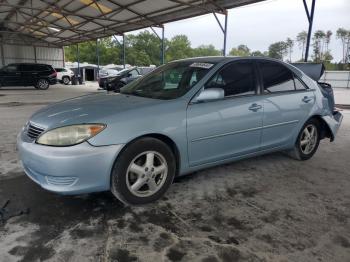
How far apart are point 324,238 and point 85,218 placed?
76.4 inches

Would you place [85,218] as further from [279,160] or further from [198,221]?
[279,160]

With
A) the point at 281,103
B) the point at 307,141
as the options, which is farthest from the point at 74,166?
the point at 307,141

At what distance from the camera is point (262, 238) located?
2.33m

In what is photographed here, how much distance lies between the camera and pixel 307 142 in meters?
4.23

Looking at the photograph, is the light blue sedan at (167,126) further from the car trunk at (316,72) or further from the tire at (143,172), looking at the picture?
the car trunk at (316,72)

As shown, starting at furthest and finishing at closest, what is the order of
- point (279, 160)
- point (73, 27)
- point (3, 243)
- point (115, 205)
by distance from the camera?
point (73, 27) < point (279, 160) < point (115, 205) < point (3, 243)

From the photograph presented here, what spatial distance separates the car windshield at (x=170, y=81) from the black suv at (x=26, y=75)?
16863 mm

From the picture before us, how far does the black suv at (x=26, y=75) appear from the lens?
1777cm

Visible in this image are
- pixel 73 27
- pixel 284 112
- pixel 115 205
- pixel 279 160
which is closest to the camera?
pixel 115 205

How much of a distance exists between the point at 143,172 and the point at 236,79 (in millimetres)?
1518

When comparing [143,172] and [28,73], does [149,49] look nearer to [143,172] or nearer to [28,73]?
[28,73]

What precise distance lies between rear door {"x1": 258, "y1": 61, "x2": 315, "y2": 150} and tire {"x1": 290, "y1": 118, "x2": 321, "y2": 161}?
210mm

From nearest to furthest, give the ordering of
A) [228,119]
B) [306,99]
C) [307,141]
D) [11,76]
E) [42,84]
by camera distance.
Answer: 1. [228,119]
2. [306,99]
3. [307,141]
4. [11,76]
5. [42,84]

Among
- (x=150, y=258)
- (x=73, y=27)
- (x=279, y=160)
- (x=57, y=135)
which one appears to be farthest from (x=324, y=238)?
(x=73, y=27)
